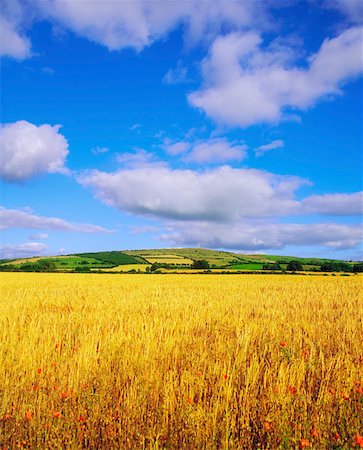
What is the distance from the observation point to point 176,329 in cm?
718

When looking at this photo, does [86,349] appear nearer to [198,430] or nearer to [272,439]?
[198,430]

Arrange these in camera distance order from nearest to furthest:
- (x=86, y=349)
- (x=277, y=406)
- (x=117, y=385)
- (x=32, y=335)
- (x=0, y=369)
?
(x=277, y=406)
(x=117, y=385)
(x=0, y=369)
(x=86, y=349)
(x=32, y=335)

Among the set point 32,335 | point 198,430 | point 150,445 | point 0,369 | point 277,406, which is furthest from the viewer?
point 32,335

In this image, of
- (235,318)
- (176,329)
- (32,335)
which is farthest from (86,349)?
(235,318)

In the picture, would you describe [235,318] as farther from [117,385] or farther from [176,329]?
[117,385]

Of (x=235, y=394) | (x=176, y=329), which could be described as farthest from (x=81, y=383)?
(x=176, y=329)

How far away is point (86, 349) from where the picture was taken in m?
5.44

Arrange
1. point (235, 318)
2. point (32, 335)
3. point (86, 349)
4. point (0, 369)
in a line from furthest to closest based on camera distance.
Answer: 1. point (235, 318)
2. point (32, 335)
3. point (86, 349)
4. point (0, 369)

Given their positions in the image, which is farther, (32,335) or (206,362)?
(32,335)

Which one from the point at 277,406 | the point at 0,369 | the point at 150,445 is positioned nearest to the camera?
the point at 150,445

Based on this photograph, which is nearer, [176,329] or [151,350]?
[151,350]

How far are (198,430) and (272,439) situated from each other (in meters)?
0.75

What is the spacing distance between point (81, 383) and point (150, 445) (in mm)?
1677

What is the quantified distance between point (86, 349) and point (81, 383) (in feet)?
3.74
